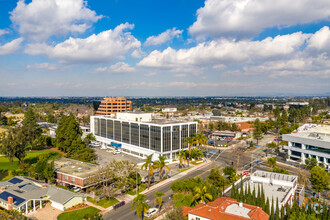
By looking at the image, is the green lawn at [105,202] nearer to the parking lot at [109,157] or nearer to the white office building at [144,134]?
the parking lot at [109,157]

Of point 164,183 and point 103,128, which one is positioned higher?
point 103,128

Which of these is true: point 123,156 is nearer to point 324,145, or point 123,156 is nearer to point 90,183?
point 90,183

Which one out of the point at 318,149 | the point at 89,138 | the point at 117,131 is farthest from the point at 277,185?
the point at 89,138

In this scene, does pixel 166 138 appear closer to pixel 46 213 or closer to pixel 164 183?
pixel 164 183

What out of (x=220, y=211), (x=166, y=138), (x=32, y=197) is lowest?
(x=32, y=197)

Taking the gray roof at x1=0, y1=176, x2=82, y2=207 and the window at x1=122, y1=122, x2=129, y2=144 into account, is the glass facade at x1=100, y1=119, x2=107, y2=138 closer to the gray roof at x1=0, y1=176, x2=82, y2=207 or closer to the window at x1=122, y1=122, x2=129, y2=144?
the window at x1=122, y1=122, x2=129, y2=144

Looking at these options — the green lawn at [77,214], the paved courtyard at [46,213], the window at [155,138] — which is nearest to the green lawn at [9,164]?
the paved courtyard at [46,213]
